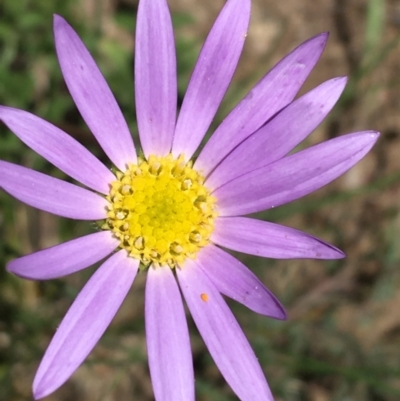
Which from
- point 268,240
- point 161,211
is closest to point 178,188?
point 161,211

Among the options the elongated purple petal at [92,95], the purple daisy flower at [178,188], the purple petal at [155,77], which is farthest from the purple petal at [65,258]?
the purple petal at [155,77]

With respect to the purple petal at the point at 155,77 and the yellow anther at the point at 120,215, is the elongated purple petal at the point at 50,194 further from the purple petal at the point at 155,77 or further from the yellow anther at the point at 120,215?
the purple petal at the point at 155,77

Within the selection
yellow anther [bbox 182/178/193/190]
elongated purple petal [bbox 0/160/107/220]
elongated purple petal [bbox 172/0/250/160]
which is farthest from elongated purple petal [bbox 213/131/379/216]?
elongated purple petal [bbox 0/160/107/220]

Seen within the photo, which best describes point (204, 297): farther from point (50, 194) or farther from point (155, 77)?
point (155, 77)

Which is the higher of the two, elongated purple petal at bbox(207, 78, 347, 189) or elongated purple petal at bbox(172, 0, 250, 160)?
elongated purple petal at bbox(172, 0, 250, 160)

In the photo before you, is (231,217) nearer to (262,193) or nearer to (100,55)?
(262,193)

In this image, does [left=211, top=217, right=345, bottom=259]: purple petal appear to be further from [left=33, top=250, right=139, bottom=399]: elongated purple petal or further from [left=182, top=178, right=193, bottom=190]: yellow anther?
[left=33, top=250, right=139, bottom=399]: elongated purple petal
